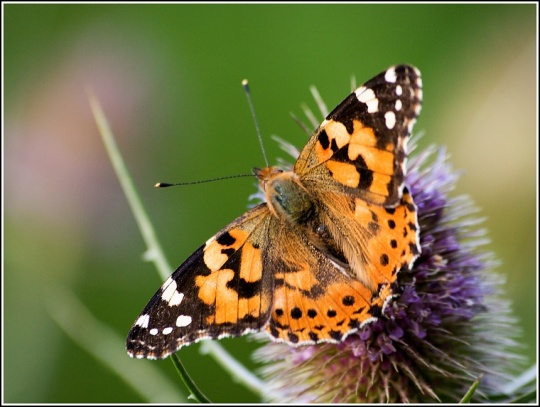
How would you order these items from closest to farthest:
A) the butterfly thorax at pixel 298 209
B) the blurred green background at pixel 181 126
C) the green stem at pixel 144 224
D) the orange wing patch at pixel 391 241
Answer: the orange wing patch at pixel 391 241 < the butterfly thorax at pixel 298 209 < the green stem at pixel 144 224 < the blurred green background at pixel 181 126

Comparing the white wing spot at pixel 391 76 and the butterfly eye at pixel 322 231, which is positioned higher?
the white wing spot at pixel 391 76

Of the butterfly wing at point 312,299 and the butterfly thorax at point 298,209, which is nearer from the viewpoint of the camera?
the butterfly wing at point 312,299

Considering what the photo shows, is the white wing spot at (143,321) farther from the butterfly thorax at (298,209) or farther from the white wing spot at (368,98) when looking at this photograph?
the white wing spot at (368,98)

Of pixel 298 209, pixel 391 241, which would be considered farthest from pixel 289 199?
pixel 391 241

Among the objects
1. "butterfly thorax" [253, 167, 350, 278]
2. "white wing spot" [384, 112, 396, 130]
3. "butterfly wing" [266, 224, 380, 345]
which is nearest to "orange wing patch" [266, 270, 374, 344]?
"butterfly wing" [266, 224, 380, 345]

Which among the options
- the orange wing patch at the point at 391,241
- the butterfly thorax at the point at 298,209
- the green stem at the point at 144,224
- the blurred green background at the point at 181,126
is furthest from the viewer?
the blurred green background at the point at 181,126

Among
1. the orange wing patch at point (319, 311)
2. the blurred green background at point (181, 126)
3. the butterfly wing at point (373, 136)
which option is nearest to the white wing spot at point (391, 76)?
the butterfly wing at point (373, 136)

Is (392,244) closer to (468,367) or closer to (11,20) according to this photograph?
(468,367)

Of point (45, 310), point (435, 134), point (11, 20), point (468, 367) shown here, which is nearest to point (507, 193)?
point (435, 134)

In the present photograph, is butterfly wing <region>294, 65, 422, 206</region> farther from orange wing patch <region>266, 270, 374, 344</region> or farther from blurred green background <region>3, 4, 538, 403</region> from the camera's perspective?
blurred green background <region>3, 4, 538, 403</region>
